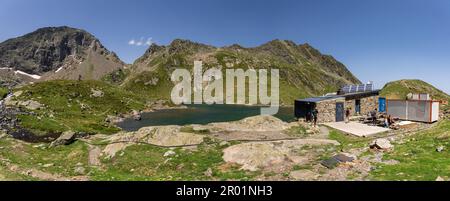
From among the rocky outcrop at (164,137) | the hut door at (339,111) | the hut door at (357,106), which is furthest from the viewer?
the hut door at (357,106)

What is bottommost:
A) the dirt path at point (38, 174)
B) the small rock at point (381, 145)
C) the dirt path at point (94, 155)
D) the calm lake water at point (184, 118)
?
the calm lake water at point (184, 118)

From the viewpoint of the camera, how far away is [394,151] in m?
26.5

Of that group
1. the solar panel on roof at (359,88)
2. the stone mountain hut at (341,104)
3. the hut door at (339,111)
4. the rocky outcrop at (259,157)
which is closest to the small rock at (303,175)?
the rocky outcrop at (259,157)

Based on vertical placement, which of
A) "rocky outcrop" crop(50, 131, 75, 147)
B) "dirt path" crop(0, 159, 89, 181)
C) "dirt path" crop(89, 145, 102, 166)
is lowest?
"dirt path" crop(0, 159, 89, 181)

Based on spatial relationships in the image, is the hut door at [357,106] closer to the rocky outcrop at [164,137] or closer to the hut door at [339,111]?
the hut door at [339,111]

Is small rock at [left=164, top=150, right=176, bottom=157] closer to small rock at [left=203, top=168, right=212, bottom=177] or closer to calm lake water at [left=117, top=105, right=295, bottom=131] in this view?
small rock at [left=203, top=168, right=212, bottom=177]

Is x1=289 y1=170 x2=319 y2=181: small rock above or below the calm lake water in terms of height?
above

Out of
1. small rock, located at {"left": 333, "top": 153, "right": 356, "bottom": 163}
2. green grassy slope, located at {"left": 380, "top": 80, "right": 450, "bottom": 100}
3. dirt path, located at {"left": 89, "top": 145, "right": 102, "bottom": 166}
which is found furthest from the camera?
green grassy slope, located at {"left": 380, "top": 80, "right": 450, "bottom": 100}

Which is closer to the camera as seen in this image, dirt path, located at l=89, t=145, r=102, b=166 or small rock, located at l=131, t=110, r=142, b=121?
dirt path, located at l=89, t=145, r=102, b=166

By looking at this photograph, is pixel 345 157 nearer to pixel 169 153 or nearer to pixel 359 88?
pixel 169 153

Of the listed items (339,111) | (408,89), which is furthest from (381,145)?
(408,89)

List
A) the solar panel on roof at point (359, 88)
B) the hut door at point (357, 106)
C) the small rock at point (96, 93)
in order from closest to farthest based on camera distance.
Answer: the hut door at point (357, 106), the solar panel on roof at point (359, 88), the small rock at point (96, 93)

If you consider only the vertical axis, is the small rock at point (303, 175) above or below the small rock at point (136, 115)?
above

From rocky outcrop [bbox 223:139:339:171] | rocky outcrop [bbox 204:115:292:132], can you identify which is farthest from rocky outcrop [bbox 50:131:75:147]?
rocky outcrop [bbox 223:139:339:171]
